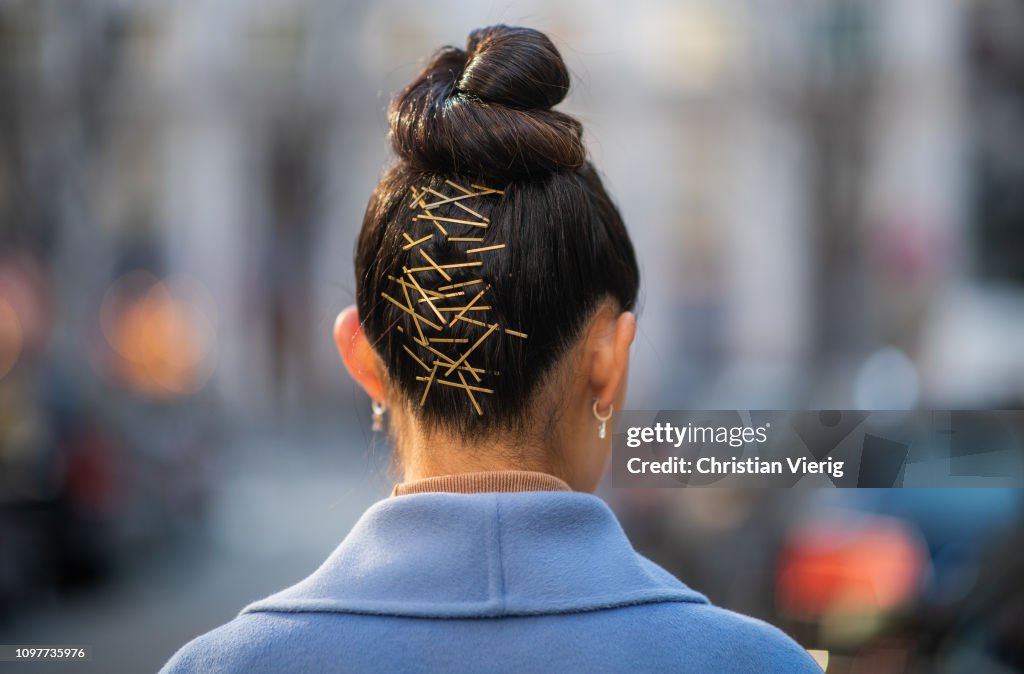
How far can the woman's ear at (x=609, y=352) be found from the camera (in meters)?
1.20

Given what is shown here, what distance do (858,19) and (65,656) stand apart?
1037 centimetres

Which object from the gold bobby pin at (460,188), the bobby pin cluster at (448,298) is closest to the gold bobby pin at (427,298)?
the bobby pin cluster at (448,298)

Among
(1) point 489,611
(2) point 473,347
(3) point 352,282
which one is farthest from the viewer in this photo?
(3) point 352,282

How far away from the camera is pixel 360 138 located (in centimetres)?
1345

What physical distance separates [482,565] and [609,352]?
286 millimetres

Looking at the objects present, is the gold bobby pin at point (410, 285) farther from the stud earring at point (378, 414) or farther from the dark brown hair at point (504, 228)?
the stud earring at point (378, 414)

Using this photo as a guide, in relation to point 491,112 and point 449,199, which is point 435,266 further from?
point 491,112

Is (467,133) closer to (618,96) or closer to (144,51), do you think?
(144,51)

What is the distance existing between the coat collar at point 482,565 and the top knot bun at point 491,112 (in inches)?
15.0

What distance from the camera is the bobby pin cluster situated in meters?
1.16

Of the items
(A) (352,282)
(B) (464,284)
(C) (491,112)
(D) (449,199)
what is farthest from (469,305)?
(A) (352,282)

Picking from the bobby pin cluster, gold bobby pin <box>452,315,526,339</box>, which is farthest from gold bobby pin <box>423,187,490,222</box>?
gold bobby pin <box>452,315,526,339</box>

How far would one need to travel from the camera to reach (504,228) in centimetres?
116

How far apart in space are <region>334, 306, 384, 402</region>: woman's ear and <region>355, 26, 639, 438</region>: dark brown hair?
0.03m
